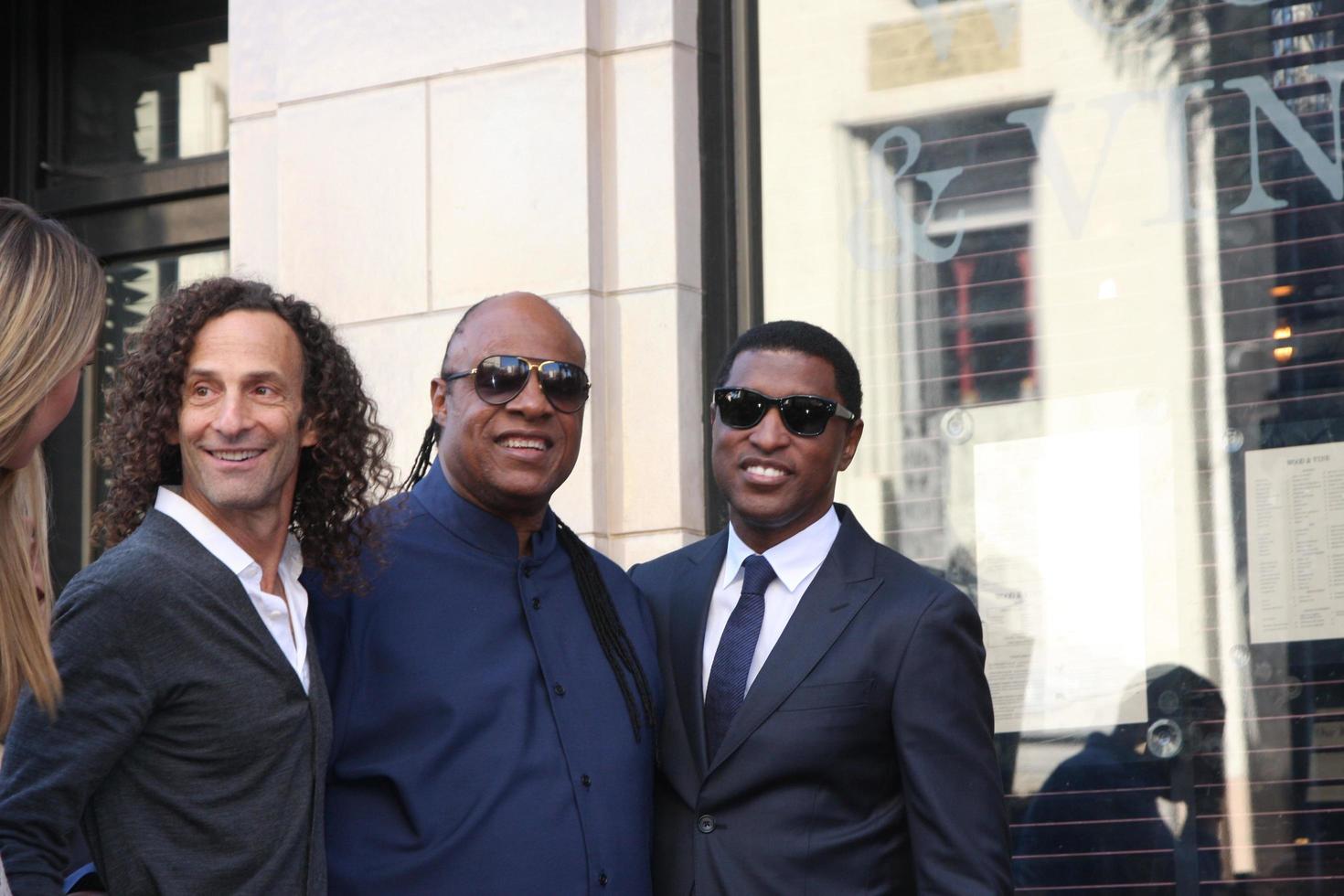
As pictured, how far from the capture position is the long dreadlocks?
165 inches

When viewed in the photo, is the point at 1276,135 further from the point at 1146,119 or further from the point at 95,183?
the point at 95,183

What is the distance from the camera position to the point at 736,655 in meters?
4.25

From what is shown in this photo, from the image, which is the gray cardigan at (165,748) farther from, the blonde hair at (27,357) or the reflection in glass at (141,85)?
the reflection in glass at (141,85)

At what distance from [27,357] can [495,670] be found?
4.42 feet

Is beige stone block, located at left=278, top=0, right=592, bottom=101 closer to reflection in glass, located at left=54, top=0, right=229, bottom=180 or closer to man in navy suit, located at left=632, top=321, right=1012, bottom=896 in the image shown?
reflection in glass, located at left=54, top=0, right=229, bottom=180

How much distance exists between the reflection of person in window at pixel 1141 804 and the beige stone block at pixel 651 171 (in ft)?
6.42

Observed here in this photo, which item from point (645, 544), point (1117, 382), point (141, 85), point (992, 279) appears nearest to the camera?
point (1117, 382)

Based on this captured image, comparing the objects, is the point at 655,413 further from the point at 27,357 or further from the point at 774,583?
the point at 27,357

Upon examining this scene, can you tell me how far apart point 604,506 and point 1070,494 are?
1457 mm

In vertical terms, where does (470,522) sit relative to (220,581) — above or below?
above

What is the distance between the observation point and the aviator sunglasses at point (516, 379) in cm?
420

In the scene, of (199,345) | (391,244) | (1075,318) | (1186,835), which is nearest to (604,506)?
(391,244)

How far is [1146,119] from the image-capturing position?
18.8 feet

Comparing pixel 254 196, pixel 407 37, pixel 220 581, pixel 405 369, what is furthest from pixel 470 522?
pixel 254 196
